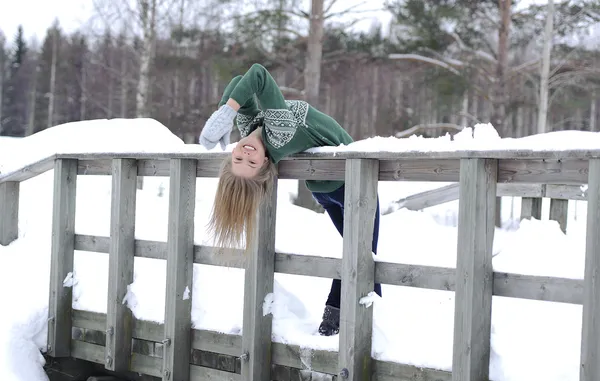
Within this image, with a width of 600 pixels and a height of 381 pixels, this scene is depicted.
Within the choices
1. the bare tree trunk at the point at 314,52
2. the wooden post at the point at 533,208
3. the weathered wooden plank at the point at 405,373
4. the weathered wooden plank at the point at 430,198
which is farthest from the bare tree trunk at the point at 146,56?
the weathered wooden plank at the point at 405,373

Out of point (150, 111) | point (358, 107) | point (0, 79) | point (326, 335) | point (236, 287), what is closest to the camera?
point (326, 335)

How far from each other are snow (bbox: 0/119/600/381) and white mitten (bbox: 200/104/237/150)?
62 centimetres

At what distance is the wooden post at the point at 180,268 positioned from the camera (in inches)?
160

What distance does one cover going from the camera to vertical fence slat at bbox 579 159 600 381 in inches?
101

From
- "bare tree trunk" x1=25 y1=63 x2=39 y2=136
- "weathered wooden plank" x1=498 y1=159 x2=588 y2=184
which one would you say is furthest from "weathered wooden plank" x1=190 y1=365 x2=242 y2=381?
"bare tree trunk" x1=25 y1=63 x2=39 y2=136

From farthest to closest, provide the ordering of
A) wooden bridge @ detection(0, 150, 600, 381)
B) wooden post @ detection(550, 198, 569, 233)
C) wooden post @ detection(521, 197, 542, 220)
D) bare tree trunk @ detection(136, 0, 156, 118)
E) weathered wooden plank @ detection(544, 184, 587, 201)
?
bare tree trunk @ detection(136, 0, 156, 118)
wooden post @ detection(521, 197, 542, 220)
wooden post @ detection(550, 198, 569, 233)
weathered wooden plank @ detection(544, 184, 587, 201)
wooden bridge @ detection(0, 150, 600, 381)

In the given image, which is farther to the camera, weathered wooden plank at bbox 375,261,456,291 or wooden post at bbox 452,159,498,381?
weathered wooden plank at bbox 375,261,456,291

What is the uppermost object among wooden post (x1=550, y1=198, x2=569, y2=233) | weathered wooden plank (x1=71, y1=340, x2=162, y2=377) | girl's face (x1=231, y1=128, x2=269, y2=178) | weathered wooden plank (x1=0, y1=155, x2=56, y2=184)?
girl's face (x1=231, y1=128, x2=269, y2=178)

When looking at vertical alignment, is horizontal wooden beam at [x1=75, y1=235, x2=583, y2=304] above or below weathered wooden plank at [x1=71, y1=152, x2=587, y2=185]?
below

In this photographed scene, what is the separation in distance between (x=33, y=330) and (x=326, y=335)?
2.35m

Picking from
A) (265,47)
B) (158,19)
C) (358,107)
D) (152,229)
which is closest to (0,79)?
(358,107)

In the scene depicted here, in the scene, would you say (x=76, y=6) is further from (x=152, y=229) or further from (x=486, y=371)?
(x=486, y=371)

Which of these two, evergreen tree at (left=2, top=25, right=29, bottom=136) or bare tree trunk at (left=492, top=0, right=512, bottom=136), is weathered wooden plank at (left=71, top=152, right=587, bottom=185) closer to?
bare tree trunk at (left=492, top=0, right=512, bottom=136)

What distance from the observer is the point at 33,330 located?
4.77 metres
